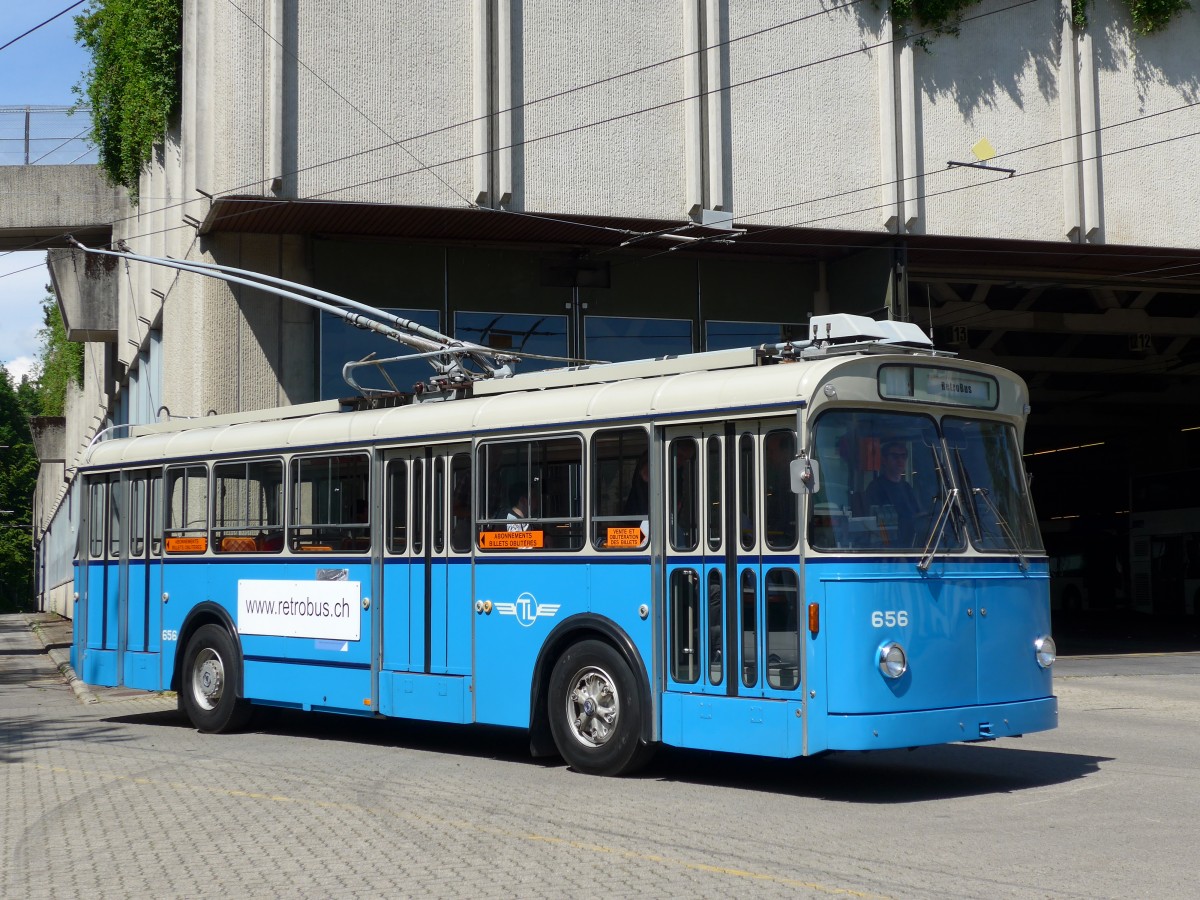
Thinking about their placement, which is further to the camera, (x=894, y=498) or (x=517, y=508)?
(x=517, y=508)

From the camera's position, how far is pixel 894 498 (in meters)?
9.99

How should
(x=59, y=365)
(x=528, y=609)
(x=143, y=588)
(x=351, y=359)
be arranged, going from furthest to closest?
(x=59, y=365), (x=351, y=359), (x=143, y=588), (x=528, y=609)

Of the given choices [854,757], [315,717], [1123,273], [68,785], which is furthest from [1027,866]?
[1123,273]

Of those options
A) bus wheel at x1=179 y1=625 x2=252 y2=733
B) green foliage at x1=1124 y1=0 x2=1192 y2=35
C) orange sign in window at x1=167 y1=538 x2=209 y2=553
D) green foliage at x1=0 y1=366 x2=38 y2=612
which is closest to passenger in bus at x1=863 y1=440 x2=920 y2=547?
bus wheel at x1=179 y1=625 x2=252 y2=733

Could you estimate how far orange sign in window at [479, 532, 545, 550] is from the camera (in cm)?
1166

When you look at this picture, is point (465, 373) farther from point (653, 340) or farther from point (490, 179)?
point (653, 340)

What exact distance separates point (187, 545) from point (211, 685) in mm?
1410

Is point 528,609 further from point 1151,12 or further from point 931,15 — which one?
point 1151,12

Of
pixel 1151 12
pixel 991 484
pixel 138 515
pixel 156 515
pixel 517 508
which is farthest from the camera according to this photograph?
pixel 1151 12

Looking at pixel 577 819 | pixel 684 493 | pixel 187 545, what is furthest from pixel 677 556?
pixel 187 545

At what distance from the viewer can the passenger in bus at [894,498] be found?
9.89 m

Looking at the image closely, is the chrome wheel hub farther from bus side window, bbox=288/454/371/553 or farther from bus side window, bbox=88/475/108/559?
bus side window, bbox=88/475/108/559

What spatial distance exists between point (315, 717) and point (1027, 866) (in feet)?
33.7

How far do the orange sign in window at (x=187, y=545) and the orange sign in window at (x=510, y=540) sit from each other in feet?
13.5
